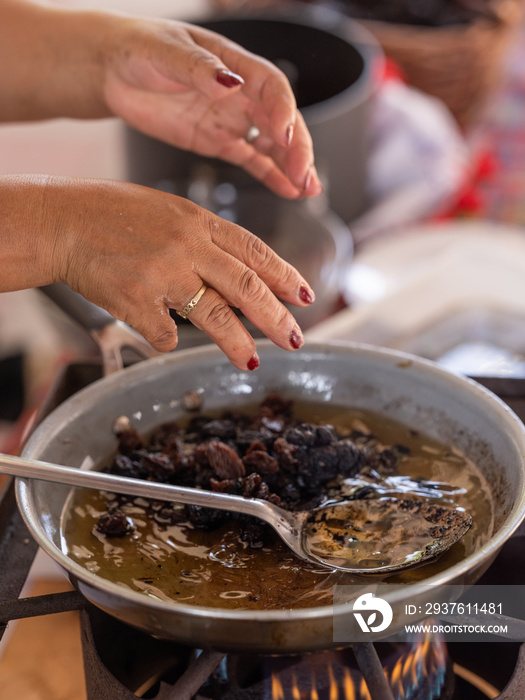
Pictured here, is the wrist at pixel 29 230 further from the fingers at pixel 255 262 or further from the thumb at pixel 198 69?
the thumb at pixel 198 69

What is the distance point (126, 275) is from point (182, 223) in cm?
7

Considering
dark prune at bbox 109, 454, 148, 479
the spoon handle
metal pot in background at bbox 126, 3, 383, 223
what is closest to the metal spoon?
the spoon handle

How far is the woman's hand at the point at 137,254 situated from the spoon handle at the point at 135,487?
0.14 metres

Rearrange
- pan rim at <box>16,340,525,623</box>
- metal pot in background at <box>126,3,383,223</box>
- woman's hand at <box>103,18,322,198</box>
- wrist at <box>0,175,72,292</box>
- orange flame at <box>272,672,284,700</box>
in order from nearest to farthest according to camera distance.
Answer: pan rim at <box>16,340,525,623</box> < wrist at <box>0,175,72,292</box> < orange flame at <box>272,672,284,700</box> < woman's hand at <box>103,18,322,198</box> < metal pot in background at <box>126,3,383,223</box>

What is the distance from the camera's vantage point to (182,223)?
666mm

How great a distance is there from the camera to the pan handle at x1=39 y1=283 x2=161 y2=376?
915 millimetres

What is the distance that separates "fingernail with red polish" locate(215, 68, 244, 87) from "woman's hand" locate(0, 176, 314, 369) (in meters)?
0.23

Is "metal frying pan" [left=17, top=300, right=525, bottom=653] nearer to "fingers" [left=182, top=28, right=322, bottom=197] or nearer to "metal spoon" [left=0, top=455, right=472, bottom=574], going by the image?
"metal spoon" [left=0, top=455, right=472, bottom=574]

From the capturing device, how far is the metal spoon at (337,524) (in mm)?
690

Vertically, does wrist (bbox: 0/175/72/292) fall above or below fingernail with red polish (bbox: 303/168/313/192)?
above

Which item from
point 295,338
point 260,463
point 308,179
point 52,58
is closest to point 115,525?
point 260,463

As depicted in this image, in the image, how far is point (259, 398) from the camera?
0.95 m

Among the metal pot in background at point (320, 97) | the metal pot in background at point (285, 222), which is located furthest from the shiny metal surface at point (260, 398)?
the metal pot in background at point (320, 97)

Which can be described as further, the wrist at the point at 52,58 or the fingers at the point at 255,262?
the wrist at the point at 52,58
